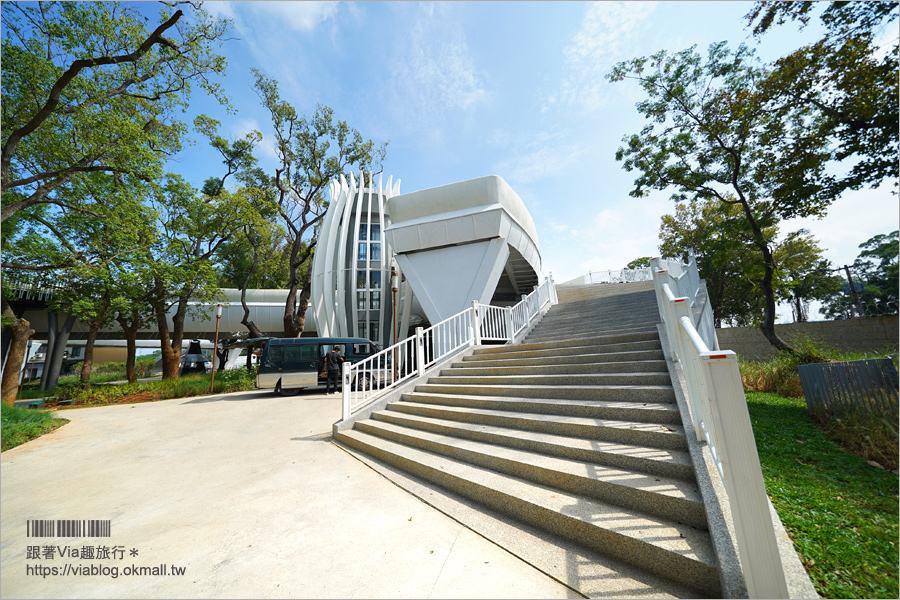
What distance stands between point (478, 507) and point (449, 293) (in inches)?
423

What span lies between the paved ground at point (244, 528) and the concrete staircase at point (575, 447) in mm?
512

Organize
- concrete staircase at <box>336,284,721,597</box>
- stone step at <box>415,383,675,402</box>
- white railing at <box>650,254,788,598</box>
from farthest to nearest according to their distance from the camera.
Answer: stone step at <box>415,383,675,402</box> < concrete staircase at <box>336,284,721,597</box> < white railing at <box>650,254,788,598</box>

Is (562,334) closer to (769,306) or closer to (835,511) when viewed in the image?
(769,306)

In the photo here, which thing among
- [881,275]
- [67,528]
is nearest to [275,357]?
[67,528]

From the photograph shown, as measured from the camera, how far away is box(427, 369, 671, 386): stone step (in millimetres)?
4386

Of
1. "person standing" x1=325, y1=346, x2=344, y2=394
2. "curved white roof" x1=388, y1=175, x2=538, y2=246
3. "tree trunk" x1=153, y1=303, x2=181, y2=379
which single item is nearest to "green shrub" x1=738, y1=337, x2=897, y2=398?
"curved white roof" x1=388, y1=175, x2=538, y2=246

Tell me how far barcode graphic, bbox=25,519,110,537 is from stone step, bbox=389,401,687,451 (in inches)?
155

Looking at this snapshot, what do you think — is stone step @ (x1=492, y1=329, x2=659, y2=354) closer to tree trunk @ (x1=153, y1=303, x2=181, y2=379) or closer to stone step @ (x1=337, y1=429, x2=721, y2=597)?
stone step @ (x1=337, y1=429, x2=721, y2=597)

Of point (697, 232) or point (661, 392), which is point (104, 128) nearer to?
point (661, 392)

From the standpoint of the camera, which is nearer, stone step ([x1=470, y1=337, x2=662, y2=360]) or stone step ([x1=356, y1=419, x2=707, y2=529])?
stone step ([x1=356, y1=419, x2=707, y2=529])

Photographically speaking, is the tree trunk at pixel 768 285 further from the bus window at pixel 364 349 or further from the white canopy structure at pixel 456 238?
the bus window at pixel 364 349

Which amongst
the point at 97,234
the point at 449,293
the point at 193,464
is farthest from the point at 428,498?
the point at 97,234

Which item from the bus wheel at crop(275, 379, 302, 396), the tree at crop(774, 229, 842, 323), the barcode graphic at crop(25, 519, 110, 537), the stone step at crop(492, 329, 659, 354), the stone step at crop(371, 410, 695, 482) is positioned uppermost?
the tree at crop(774, 229, 842, 323)

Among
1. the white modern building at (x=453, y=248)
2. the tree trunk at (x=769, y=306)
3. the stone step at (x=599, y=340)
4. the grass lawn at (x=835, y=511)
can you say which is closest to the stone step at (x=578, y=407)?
the grass lawn at (x=835, y=511)
